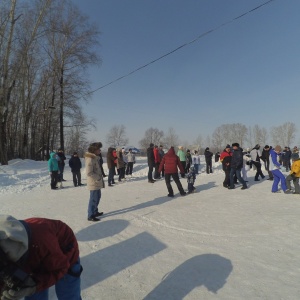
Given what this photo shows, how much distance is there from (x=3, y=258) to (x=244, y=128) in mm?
92022

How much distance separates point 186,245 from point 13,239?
354cm

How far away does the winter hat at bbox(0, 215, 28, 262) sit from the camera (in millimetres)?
1600

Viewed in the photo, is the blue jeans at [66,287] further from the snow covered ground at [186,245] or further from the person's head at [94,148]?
the person's head at [94,148]

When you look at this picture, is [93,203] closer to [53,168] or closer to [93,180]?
[93,180]

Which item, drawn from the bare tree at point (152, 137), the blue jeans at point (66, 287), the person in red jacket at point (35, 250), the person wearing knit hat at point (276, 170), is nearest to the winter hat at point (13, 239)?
the person in red jacket at point (35, 250)

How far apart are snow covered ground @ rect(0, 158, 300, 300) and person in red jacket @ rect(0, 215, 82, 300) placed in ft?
4.48

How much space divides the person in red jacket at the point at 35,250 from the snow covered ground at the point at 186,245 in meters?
1.36

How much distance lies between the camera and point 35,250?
181 centimetres

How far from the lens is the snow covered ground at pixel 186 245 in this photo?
3254 mm

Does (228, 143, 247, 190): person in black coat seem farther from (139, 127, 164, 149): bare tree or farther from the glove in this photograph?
(139, 127, 164, 149): bare tree

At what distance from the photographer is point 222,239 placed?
481cm

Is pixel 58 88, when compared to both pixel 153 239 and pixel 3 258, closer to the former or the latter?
pixel 153 239

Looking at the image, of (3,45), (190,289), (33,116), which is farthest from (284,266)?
(33,116)

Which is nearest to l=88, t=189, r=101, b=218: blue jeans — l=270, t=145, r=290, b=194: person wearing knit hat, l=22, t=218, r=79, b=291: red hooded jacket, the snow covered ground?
the snow covered ground
